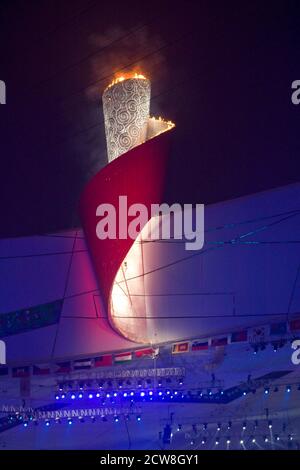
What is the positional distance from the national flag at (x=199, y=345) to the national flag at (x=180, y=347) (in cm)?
9

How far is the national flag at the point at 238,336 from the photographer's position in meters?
8.57

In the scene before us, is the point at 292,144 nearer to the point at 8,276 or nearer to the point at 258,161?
the point at 258,161

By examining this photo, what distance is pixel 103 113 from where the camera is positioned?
9.38 metres

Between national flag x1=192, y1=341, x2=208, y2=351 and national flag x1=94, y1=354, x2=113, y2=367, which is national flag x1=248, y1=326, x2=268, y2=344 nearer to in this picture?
national flag x1=192, y1=341, x2=208, y2=351

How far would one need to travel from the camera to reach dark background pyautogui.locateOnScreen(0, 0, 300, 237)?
9172 millimetres

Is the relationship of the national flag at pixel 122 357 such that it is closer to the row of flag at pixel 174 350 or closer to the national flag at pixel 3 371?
the row of flag at pixel 174 350

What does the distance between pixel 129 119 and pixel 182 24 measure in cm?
180

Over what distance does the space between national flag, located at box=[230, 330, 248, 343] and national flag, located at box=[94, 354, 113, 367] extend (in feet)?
5.38

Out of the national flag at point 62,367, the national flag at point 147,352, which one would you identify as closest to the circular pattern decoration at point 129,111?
the national flag at point 147,352

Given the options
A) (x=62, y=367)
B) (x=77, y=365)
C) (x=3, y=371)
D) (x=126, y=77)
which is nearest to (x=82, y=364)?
(x=77, y=365)

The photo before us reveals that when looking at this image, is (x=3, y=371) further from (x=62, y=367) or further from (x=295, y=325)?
(x=295, y=325)

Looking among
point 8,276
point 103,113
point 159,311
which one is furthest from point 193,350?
point 103,113

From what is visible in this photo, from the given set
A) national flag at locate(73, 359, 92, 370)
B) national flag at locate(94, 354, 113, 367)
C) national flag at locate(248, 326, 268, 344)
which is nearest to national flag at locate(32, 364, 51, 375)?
national flag at locate(73, 359, 92, 370)

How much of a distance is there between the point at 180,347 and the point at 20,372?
88.8 inches
